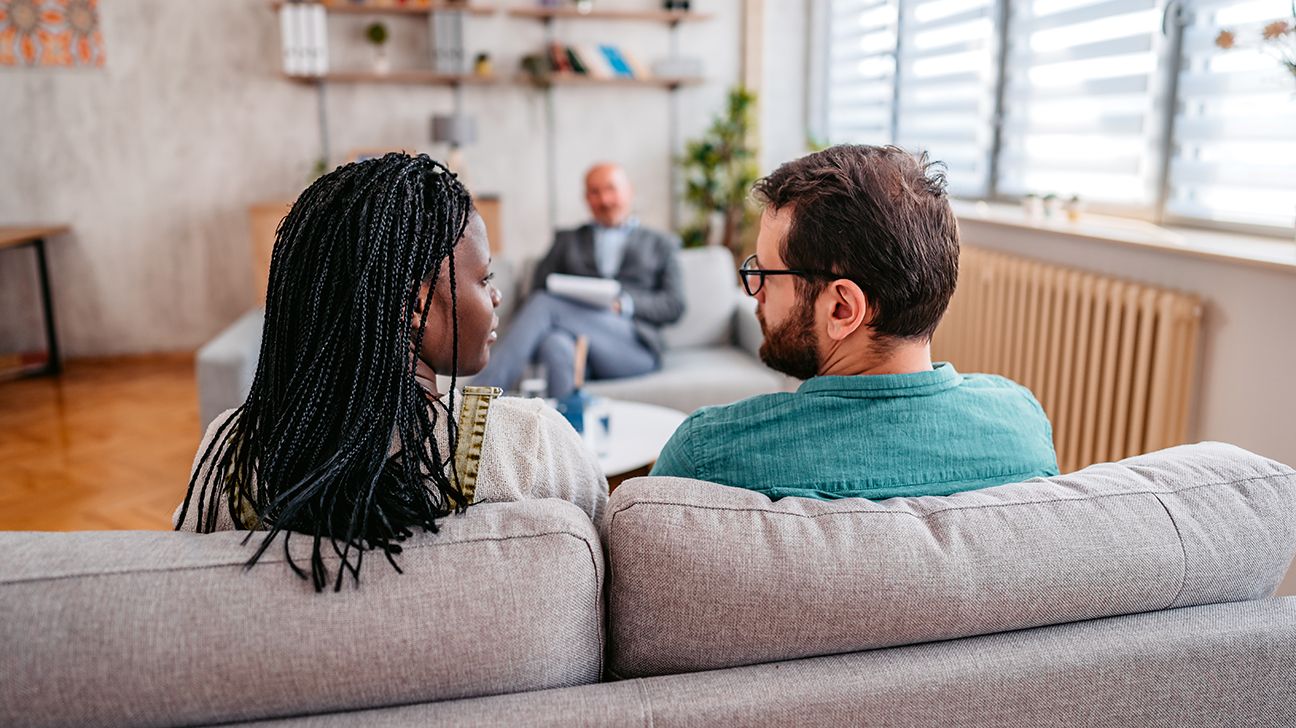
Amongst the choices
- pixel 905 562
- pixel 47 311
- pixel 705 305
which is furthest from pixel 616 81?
pixel 905 562

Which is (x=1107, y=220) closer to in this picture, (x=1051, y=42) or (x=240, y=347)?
(x=1051, y=42)

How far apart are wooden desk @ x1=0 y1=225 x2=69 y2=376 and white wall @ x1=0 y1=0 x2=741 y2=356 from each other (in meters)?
0.14

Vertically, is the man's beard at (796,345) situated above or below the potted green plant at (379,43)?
below

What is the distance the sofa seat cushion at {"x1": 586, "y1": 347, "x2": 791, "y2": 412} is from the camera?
3.29m

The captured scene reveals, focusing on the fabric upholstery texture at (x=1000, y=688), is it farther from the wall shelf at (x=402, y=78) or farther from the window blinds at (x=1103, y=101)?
the wall shelf at (x=402, y=78)

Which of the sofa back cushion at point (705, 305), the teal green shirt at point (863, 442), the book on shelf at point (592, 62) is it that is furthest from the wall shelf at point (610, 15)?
the teal green shirt at point (863, 442)

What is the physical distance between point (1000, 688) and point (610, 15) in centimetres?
506

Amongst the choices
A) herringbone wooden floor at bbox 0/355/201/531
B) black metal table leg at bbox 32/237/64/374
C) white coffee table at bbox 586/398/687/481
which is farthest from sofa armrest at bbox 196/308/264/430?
black metal table leg at bbox 32/237/64/374

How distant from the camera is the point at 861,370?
1.18m

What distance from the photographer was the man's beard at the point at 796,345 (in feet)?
3.92

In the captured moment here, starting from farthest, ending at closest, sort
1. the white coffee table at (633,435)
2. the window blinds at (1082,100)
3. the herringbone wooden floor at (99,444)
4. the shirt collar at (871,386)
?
the herringbone wooden floor at (99,444) → the window blinds at (1082,100) → the white coffee table at (633,435) → the shirt collar at (871,386)

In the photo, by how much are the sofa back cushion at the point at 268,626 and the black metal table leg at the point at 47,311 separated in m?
5.03

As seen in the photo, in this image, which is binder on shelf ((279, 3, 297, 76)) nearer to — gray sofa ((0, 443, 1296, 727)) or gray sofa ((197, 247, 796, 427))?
gray sofa ((197, 247, 796, 427))

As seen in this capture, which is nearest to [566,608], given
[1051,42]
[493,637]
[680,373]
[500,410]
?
[493,637]
